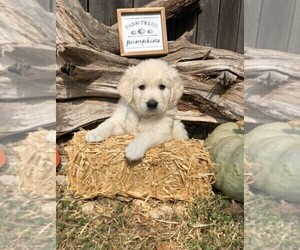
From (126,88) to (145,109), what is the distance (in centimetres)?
21

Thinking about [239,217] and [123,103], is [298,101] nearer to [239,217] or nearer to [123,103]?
[239,217]

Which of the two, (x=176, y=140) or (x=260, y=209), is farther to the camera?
(x=176, y=140)

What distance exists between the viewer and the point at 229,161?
270cm

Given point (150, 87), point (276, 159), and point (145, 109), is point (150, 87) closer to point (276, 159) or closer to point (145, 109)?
point (145, 109)

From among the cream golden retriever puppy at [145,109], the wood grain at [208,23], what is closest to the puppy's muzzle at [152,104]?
the cream golden retriever puppy at [145,109]

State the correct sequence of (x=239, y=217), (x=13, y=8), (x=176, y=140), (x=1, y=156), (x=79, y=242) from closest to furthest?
1. (x=13, y=8)
2. (x=1, y=156)
3. (x=79, y=242)
4. (x=239, y=217)
5. (x=176, y=140)

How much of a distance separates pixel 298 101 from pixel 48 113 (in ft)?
3.73

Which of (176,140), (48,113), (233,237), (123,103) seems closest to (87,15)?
(123,103)

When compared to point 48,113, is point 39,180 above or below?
below

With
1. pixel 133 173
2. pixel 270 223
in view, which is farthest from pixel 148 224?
pixel 270 223

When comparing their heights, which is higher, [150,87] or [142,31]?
[142,31]

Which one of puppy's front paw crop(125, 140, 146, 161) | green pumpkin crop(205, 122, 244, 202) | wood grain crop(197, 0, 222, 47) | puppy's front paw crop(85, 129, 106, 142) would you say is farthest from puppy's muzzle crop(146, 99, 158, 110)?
wood grain crop(197, 0, 222, 47)

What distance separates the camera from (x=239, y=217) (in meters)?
2.56

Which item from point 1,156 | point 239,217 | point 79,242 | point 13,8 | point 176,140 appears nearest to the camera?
point 13,8
